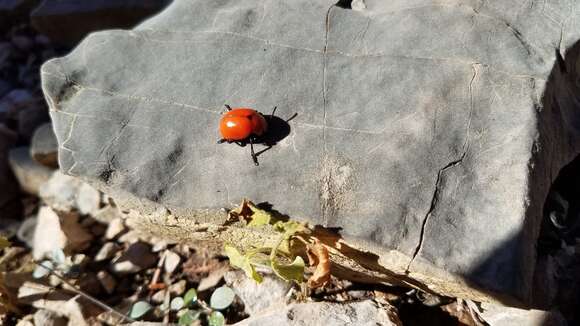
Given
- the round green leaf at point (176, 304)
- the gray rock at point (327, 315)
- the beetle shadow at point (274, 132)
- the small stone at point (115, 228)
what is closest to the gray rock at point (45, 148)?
the small stone at point (115, 228)

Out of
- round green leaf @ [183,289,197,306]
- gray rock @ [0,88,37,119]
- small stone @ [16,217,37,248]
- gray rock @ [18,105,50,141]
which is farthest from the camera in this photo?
gray rock @ [0,88,37,119]

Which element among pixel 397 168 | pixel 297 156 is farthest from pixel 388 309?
pixel 297 156

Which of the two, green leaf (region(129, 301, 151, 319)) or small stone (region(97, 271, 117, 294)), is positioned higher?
green leaf (region(129, 301, 151, 319))

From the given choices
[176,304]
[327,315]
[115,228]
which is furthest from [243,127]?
[115,228]

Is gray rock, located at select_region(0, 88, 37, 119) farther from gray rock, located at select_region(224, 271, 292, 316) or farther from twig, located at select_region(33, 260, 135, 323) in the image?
gray rock, located at select_region(224, 271, 292, 316)

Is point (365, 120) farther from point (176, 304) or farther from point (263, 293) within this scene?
point (176, 304)

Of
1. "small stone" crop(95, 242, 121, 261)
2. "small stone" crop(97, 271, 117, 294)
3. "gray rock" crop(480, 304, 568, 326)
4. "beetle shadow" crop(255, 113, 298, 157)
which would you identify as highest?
"beetle shadow" crop(255, 113, 298, 157)

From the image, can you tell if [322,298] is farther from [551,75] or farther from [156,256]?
[551,75]

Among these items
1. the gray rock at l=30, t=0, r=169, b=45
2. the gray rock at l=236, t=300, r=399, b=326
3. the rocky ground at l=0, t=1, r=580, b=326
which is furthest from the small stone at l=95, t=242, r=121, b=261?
the gray rock at l=30, t=0, r=169, b=45

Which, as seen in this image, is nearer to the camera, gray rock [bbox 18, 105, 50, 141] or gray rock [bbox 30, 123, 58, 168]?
gray rock [bbox 30, 123, 58, 168]
